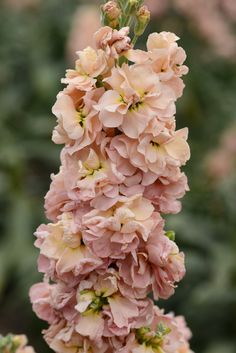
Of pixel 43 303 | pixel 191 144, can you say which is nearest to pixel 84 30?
pixel 191 144

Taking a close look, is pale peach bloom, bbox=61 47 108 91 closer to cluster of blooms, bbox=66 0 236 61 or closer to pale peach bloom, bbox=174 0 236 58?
cluster of blooms, bbox=66 0 236 61

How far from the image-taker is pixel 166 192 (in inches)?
100.0

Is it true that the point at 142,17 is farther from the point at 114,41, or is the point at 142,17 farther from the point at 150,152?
the point at 150,152

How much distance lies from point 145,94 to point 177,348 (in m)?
0.72

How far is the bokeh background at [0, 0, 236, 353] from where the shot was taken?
7078 mm

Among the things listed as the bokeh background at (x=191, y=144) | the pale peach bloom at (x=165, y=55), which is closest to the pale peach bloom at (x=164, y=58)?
the pale peach bloom at (x=165, y=55)

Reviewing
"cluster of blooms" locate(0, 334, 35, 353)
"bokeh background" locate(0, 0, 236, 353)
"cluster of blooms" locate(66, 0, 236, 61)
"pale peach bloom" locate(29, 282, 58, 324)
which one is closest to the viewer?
"pale peach bloom" locate(29, 282, 58, 324)

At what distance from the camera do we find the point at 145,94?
2504mm

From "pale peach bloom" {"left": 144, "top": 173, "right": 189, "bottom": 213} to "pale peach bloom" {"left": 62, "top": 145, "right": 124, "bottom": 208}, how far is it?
0.32 ft

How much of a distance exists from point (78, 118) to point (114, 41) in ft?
0.69

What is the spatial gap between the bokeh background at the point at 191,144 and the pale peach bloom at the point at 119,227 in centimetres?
433

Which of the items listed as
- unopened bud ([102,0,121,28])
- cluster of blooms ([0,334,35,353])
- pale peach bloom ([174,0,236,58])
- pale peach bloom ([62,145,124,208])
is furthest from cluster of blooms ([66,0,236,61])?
pale peach bloom ([62,145,124,208])

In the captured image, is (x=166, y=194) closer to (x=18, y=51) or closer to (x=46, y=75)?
(x=46, y=75)

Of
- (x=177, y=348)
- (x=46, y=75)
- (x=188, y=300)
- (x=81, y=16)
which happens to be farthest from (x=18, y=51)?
(x=177, y=348)
